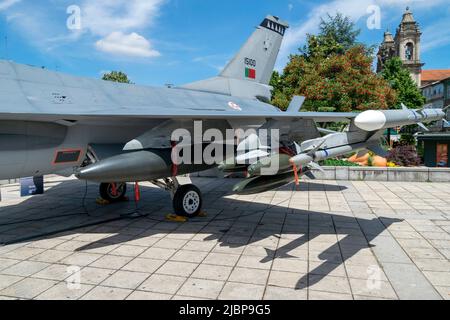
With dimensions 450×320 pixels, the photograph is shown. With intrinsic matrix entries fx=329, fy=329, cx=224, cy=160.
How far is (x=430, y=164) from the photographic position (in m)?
18.1

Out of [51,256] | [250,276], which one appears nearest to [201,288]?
→ [250,276]

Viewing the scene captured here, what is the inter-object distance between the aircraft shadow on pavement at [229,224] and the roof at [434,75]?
382 ft

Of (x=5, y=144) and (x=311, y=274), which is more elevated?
(x=5, y=144)

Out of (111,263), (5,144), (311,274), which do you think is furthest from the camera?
(5,144)

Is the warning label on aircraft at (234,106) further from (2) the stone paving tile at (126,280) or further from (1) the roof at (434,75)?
(1) the roof at (434,75)

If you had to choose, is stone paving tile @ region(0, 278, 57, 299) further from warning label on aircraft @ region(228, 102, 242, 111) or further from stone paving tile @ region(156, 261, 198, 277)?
warning label on aircraft @ region(228, 102, 242, 111)

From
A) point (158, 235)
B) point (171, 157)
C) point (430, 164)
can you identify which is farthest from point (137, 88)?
point (430, 164)

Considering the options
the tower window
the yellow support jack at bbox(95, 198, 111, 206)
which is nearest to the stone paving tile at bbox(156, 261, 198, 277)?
the yellow support jack at bbox(95, 198, 111, 206)

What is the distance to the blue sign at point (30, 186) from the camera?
11758 millimetres

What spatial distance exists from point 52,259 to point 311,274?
456cm

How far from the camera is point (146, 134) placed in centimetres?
794

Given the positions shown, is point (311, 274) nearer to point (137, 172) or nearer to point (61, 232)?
point (137, 172)
